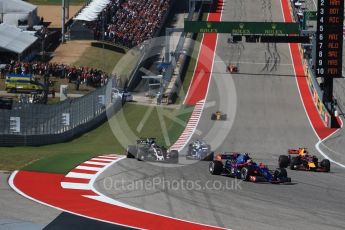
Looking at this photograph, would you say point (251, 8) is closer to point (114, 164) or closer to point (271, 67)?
point (271, 67)

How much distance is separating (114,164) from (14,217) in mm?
8533

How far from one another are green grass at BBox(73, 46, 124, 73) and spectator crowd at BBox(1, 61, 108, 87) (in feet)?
13.3

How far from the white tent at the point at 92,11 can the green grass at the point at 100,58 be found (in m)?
3.85

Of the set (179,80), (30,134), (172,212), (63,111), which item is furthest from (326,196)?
(179,80)

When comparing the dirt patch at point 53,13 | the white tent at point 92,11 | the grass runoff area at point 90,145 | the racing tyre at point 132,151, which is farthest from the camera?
the dirt patch at point 53,13

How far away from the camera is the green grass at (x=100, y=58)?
62.8 meters

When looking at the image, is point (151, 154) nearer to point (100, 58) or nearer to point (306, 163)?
point (306, 163)

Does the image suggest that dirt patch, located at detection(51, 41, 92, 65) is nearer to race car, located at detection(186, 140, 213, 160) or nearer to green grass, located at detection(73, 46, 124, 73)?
green grass, located at detection(73, 46, 124, 73)

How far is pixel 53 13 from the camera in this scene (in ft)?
273

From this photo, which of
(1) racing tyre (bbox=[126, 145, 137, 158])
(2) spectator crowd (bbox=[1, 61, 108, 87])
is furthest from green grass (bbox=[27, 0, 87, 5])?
(1) racing tyre (bbox=[126, 145, 137, 158])

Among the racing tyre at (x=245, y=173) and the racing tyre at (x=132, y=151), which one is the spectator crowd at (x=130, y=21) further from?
the racing tyre at (x=245, y=173)

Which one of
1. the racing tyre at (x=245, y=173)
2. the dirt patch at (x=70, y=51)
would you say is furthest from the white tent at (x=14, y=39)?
the racing tyre at (x=245, y=173)

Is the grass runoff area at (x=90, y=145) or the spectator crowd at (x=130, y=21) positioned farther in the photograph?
the spectator crowd at (x=130, y=21)

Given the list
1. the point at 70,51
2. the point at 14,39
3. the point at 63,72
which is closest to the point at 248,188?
the point at 63,72
